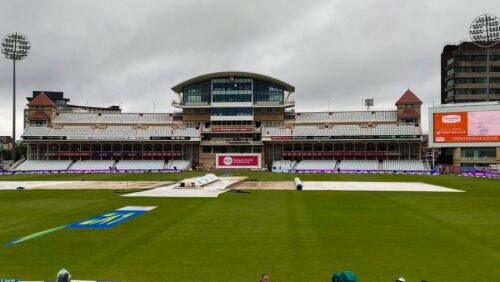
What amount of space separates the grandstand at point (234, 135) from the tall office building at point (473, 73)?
25.6 m

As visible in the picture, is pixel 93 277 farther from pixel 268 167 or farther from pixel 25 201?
pixel 268 167

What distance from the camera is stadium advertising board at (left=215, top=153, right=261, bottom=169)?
315ft

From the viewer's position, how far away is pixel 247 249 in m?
17.0

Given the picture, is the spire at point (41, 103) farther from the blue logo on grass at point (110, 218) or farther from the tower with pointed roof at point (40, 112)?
the blue logo on grass at point (110, 218)

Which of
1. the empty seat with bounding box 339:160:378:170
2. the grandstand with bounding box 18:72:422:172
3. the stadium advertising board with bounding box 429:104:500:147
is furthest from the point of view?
the grandstand with bounding box 18:72:422:172

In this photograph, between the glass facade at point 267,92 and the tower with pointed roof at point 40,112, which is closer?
the glass facade at point 267,92

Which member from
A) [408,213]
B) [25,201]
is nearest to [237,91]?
[25,201]

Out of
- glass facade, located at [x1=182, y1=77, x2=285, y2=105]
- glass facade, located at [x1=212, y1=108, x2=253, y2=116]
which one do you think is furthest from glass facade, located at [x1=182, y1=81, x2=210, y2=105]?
glass facade, located at [x1=212, y1=108, x2=253, y2=116]

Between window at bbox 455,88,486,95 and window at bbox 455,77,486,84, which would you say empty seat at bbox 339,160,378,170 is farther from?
window at bbox 455,77,486,84

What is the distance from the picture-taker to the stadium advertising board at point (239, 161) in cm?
9606

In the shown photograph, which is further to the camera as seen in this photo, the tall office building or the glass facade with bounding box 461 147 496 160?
the tall office building

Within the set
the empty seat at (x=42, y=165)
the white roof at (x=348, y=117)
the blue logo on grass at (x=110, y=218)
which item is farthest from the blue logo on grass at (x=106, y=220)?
the white roof at (x=348, y=117)

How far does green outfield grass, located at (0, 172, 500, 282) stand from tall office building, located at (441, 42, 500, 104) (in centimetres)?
9353

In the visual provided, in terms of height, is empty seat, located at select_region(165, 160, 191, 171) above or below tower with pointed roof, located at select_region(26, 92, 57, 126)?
below
